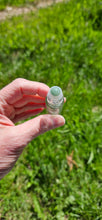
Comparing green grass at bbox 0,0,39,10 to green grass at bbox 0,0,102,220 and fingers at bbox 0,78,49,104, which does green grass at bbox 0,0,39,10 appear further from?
fingers at bbox 0,78,49,104

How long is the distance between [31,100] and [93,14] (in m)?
2.61

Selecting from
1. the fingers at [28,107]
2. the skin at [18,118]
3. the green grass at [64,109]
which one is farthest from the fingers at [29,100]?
the green grass at [64,109]

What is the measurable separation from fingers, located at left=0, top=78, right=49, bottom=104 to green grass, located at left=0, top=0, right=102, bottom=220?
0.58m

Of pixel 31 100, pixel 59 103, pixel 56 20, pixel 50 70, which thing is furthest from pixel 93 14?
pixel 59 103

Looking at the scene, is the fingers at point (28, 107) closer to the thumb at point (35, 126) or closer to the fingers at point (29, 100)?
the fingers at point (29, 100)

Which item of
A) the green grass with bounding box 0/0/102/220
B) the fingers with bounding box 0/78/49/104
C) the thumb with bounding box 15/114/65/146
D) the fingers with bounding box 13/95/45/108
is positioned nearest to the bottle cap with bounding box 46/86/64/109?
the thumb with bounding box 15/114/65/146

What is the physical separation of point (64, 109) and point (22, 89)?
0.92 metres

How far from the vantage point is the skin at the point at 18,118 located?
164 cm

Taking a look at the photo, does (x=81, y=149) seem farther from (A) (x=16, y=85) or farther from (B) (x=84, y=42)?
(B) (x=84, y=42)

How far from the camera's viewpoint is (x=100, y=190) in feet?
7.70

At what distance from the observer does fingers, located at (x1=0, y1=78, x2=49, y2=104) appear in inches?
76.9

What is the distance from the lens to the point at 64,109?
2732 millimetres

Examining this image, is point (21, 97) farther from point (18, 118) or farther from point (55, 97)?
point (55, 97)

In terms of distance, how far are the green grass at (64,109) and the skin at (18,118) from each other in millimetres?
497
